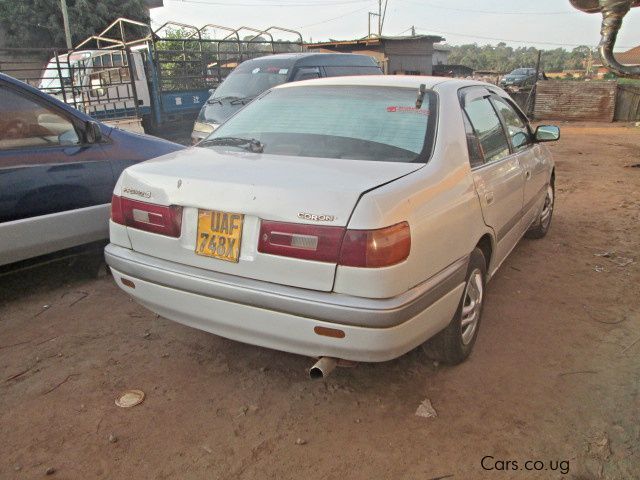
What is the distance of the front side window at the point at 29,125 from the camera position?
3.62m

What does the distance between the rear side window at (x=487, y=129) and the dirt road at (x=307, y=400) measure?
113cm

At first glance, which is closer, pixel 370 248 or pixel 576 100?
pixel 370 248

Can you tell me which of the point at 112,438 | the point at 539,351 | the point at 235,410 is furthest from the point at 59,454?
the point at 539,351

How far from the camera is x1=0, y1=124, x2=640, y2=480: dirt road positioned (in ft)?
7.30

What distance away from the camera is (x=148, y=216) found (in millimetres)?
2570

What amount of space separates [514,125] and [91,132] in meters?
3.30

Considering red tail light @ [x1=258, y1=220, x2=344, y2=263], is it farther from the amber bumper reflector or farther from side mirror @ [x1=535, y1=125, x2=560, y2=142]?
side mirror @ [x1=535, y1=125, x2=560, y2=142]

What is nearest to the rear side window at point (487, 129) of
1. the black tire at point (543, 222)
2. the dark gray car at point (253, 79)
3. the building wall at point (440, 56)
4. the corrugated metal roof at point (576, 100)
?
the black tire at point (543, 222)

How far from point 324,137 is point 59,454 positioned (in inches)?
79.0

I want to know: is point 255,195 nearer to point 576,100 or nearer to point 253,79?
point 253,79

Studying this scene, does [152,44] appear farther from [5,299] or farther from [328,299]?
[328,299]

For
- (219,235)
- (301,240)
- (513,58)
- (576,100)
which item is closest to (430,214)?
(301,240)

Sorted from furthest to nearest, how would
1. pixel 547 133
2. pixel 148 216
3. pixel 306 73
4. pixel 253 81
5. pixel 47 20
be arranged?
pixel 47 20 → pixel 306 73 → pixel 253 81 → pixel 547 133 → pixel 148 216

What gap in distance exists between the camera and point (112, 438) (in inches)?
93.1
